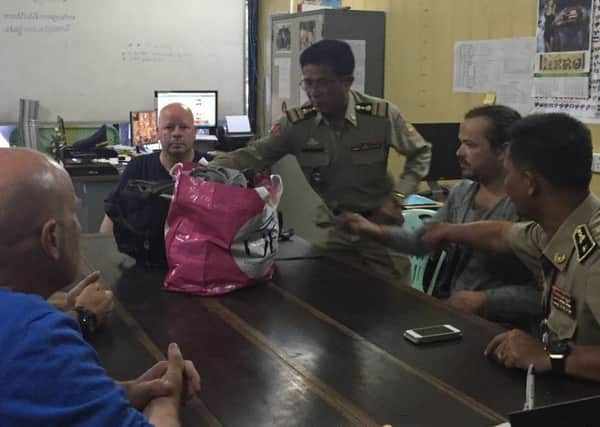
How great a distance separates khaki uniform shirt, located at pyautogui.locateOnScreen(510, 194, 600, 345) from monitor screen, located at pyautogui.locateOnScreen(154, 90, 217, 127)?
477 centimetres

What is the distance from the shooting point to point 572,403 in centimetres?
114

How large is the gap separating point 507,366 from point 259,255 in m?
0.88

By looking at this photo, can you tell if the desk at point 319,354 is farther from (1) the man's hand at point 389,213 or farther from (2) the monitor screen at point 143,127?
(2) the monitor screen at point 143,127

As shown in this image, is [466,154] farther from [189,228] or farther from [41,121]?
[41,121]

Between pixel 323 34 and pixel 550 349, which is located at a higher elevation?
pixel 323 34

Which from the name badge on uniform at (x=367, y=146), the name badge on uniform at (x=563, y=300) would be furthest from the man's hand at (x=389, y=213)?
the name badge on uniform at (x=563, y=300)

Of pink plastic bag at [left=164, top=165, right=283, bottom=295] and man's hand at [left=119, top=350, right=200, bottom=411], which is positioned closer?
man's hand at [left=119, top=350, right=200, bottom=411]

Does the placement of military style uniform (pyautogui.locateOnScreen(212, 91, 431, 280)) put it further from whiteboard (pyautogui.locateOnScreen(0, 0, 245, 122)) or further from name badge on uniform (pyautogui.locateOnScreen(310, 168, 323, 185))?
whiteboard (pyautogui.locateOnScreen(0, 0, 245, 122))

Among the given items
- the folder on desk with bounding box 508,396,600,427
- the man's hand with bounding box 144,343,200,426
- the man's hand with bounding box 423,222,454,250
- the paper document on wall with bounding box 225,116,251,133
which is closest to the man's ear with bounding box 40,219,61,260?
the man's hand with bounding box 144,343,200,426

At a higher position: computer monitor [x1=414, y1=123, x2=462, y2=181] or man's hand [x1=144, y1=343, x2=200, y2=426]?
computer monitor [x1=414, y1=123, x2=462, y2=181]

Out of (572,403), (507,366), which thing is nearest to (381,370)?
(507,366)

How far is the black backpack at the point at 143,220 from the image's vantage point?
96.3 inches

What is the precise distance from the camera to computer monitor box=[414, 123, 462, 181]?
4.08 meters

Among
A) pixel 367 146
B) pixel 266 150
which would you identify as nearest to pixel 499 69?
pixel 367 146
